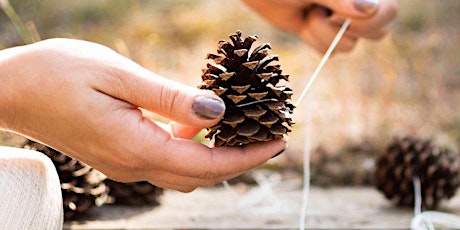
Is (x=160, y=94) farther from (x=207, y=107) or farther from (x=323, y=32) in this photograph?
(x=323, y=32)

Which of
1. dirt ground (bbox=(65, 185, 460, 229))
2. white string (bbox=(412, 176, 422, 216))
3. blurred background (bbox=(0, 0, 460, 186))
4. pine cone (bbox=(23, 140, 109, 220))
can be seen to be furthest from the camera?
blurred background (bbox=(0, 0, 460, 186))

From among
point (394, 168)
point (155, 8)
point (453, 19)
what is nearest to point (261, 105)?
point (394, 168)

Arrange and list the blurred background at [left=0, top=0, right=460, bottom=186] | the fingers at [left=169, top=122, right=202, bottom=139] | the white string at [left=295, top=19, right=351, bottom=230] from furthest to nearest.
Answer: the blurred background at [left=0, top=0, right=460, bottom=186] → the white string at [left=295, top=19, right=351, bottom=230] → the fingers at [left=169, top=122, right=202, bottom=139]

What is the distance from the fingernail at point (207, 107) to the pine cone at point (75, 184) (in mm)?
517

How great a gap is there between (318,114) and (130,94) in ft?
5.85

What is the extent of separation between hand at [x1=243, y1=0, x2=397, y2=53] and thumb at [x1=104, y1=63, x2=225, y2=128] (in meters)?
0.63

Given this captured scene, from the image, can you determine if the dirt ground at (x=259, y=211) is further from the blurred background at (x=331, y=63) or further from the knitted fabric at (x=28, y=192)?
the knitted fabric at (x=28, y=192)

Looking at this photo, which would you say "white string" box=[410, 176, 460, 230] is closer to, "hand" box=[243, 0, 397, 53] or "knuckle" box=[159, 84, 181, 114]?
"hand" box=[243, 0, 397, 53]

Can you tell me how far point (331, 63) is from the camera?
274 cm

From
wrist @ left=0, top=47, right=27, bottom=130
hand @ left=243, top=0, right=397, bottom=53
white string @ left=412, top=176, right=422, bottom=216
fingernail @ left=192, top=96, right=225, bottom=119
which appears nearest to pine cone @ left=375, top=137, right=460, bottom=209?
white string @ left=412, top=176, right=422, bottom=216

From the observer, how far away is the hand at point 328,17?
143 centimetres

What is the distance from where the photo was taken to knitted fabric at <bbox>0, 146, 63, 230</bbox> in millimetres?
888

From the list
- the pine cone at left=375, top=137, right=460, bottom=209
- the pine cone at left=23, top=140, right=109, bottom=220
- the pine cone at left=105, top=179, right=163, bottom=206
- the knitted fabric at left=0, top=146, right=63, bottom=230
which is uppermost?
the pine cone at left=375, top=137, right=460, bottom=209

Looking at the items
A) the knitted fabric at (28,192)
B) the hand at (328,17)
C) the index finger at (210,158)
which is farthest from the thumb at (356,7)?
the knitted fabric at (28,192)
